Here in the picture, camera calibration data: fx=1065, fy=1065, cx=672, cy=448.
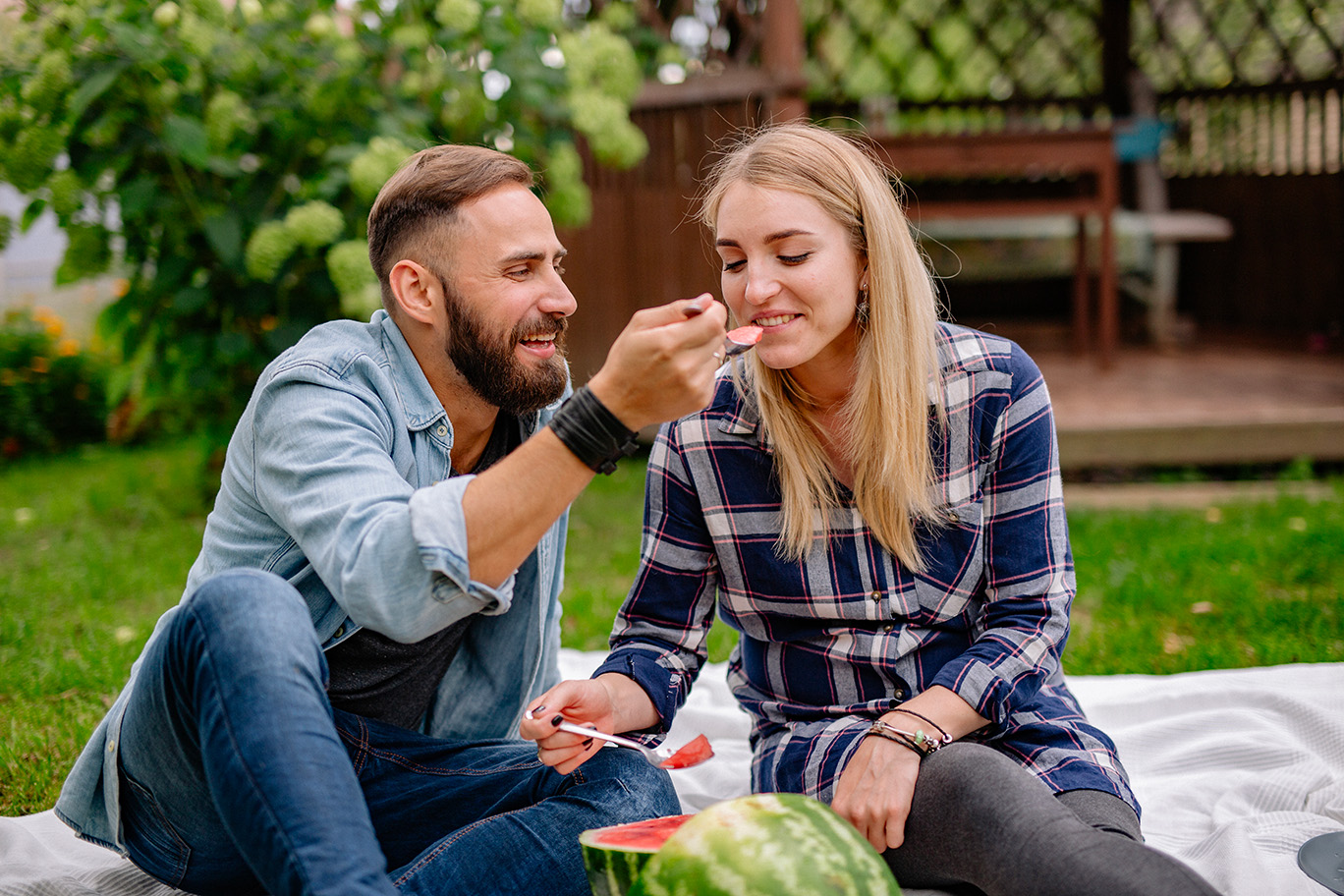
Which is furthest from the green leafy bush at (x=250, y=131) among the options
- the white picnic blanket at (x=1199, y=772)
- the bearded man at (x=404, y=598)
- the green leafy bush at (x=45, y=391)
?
the green leafy bush at (x=45, y=391)

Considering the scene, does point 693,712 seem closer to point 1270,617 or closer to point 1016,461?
point 1016,461

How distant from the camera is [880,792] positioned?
1.70m

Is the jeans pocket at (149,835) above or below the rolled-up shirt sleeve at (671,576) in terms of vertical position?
below

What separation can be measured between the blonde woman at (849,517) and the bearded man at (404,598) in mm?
256

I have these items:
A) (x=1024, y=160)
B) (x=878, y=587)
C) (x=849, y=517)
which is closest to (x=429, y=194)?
(x=849, y=517)

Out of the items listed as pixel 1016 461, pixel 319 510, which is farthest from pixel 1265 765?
pixel 319 510

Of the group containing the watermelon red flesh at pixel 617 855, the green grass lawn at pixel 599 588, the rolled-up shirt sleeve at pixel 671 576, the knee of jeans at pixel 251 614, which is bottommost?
the green grass lawn at pixel 599 588

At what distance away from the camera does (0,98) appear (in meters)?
3.82

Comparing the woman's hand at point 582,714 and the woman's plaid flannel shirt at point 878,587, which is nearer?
the woman's hand at point 582,714

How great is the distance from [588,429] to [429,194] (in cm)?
71

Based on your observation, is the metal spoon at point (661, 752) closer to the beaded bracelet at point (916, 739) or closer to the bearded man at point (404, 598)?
the bearded man at point (404, 598)

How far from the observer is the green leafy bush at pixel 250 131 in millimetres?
3725

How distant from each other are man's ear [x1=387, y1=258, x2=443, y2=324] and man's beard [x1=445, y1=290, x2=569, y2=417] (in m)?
0.04

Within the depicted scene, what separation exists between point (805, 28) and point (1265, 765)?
6.74 m
